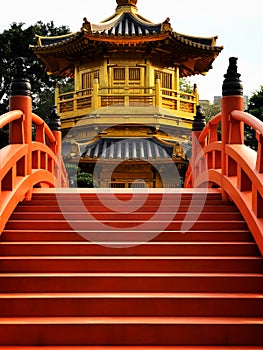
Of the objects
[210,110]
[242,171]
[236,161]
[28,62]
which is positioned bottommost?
[242,171]

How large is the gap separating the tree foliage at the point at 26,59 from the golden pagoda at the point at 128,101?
11.0m

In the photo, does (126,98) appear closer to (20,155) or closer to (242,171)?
(20,155)

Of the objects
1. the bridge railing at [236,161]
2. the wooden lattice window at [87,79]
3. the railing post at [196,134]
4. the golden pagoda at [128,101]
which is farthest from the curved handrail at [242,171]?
the wooden lattice window at [87,79]

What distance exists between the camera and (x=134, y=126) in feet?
56.5

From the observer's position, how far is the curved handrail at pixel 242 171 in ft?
14.2

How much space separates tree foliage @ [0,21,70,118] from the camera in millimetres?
29328

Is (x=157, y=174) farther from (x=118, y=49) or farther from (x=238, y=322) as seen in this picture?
(x=238, y=322)

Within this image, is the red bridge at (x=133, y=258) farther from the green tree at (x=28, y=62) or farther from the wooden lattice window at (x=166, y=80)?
the green tree at (x=28, y=62)

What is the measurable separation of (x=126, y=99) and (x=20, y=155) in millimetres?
12186

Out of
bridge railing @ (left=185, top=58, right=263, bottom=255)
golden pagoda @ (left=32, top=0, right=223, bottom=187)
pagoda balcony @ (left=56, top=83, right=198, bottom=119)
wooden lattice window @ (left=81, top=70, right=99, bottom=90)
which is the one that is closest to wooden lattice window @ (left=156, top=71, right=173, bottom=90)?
golden pagoda @ (left=32, top=0, right=223, bottom=187)

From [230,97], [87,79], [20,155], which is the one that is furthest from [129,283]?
[87,79]

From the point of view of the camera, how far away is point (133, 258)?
4.24 meters

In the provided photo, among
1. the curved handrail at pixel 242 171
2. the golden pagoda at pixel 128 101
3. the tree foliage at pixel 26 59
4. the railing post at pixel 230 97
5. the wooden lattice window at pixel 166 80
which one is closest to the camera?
the curved handrail at pixel 242 171

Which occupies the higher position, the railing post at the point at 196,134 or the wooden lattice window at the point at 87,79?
the wooden lattice window at the point at 87,79
